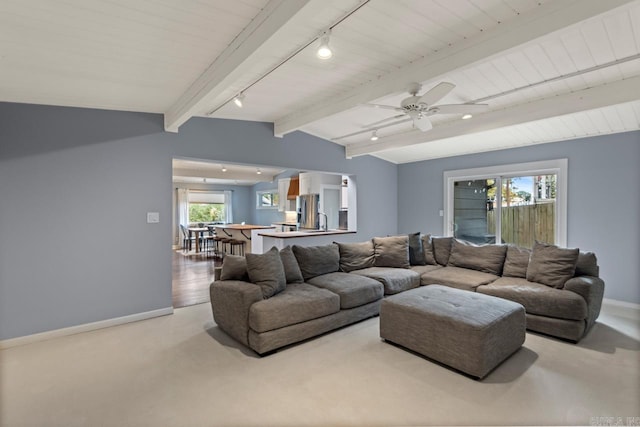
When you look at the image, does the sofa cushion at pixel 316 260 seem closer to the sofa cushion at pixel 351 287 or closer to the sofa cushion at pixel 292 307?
the sofa cushion at pixel 351 287

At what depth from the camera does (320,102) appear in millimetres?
3955

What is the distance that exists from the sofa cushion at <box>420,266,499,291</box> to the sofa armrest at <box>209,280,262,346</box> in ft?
8.06

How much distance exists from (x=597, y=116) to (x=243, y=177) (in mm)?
8244

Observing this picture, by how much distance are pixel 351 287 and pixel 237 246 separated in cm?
487

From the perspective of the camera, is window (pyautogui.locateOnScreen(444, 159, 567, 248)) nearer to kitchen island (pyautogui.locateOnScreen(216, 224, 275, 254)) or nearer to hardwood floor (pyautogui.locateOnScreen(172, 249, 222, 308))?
kitchen island (pyautogui.locateOnScreen(216, 224, 275, 254))

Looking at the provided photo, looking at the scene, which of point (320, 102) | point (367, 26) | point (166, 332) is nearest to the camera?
point (367, 26)

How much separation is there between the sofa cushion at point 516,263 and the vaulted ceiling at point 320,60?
1.67 m

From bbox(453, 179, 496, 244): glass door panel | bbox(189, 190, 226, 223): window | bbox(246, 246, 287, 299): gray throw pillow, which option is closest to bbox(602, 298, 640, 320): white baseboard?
bbox(453, 179, 496, 244): glass door panel

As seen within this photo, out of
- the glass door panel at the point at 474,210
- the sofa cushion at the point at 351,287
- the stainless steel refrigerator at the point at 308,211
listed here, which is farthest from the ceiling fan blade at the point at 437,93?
the stainless steel refrigerator at the point at 308,211

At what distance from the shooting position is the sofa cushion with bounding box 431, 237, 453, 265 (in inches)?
188

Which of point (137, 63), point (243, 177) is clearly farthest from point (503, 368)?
point (243, 177)

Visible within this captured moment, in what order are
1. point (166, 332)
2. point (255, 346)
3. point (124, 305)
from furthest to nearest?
1. point (124, 305)
2. point (166, 332)
3. point (255, 346)

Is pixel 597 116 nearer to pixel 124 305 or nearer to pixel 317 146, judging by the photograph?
pixel 317 146

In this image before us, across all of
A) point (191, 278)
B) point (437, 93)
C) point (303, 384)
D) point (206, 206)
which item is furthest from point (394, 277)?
point (206, 206)
